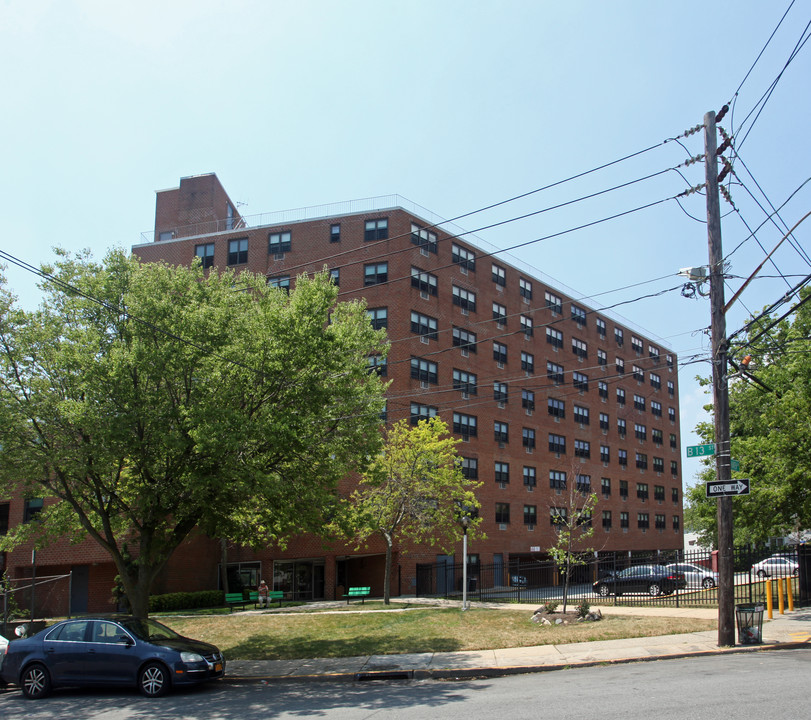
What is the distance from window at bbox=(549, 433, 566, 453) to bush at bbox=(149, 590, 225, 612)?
27.6 meters

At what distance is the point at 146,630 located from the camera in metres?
14.4

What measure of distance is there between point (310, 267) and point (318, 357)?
26127 mm

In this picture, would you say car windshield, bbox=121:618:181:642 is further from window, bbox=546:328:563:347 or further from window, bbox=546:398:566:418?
window, bbox=546:328:563:347

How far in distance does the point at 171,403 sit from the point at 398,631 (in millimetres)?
9572

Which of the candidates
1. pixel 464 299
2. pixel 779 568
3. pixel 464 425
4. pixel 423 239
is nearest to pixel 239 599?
pixel 464 425

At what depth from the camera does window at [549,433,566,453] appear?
5328 cm

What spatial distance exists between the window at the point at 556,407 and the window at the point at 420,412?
14458 millimetres

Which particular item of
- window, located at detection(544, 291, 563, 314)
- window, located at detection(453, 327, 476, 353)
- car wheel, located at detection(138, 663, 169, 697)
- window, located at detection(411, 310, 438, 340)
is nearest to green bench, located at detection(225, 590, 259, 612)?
window, located at detection(411, 310, 438, 340)

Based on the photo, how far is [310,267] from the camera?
139 feet

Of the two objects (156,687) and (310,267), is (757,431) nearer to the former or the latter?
(310,267)

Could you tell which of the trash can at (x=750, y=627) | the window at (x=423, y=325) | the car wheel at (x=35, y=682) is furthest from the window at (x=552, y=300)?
the car wheel at (x=35, y=682)

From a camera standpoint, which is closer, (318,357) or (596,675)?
(596,675)

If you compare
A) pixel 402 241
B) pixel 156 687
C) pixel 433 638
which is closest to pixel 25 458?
pixel 156 687

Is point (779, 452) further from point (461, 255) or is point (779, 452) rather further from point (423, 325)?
point (461, 255)
